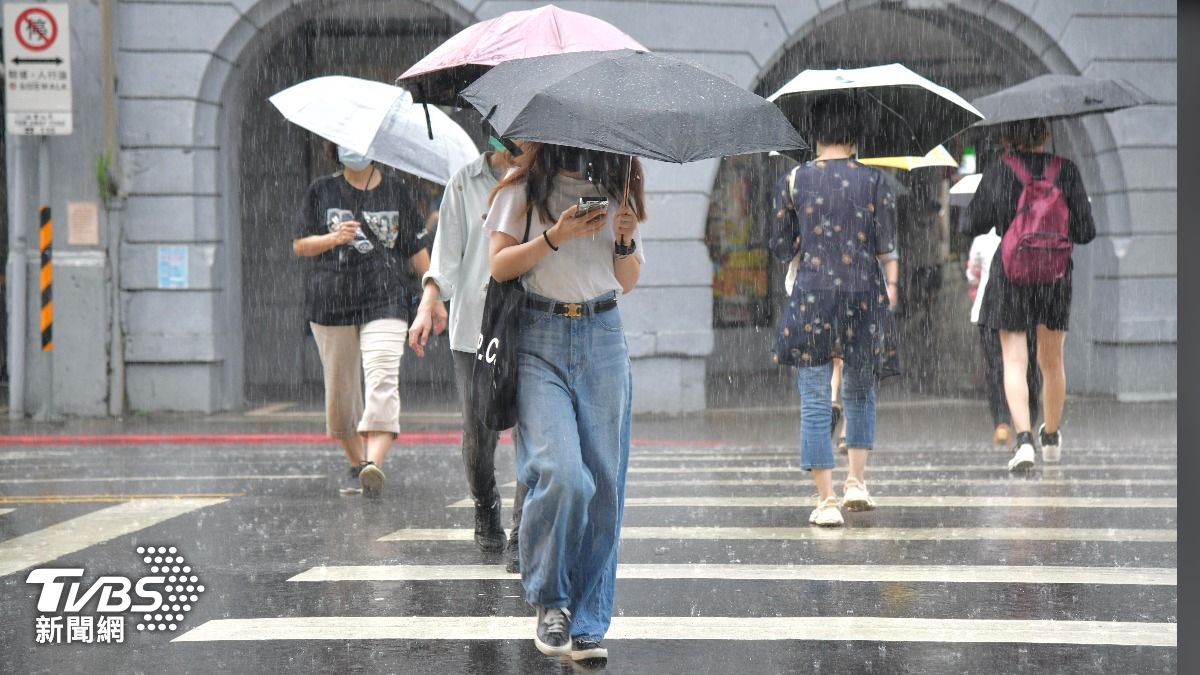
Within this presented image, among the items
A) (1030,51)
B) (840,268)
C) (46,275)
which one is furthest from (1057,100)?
(46,275)

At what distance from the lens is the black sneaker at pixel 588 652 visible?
4.42m

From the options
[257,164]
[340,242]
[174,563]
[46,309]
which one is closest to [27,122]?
[46,309]

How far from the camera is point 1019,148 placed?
8.52 m

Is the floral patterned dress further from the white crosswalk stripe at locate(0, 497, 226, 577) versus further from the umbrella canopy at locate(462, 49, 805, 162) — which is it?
the white crosswalk stripe at locate(0, 497, 226, 577)

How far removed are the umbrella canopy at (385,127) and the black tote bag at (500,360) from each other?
2481 millimetres

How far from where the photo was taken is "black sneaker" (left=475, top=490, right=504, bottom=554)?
635 cm

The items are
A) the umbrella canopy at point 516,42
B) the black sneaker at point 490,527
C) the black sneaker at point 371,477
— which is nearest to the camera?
the umbrella canopy at point 516,42

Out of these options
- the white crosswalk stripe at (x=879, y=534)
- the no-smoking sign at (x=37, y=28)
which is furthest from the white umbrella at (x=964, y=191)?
the no-smoking sign at (x=37, y=28)

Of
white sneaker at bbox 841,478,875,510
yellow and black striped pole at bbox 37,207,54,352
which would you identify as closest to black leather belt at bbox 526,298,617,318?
white sneaker at bbox 841,478,875,510

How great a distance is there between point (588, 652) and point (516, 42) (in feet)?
7.13

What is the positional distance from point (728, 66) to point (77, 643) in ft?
33.7

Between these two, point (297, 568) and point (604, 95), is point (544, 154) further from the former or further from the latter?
point (297, 568)

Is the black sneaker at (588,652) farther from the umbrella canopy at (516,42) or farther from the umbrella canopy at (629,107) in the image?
the umbrella canopy at (516,42)

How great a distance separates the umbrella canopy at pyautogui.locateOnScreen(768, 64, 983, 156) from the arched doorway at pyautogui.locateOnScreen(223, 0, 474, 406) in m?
8.70
